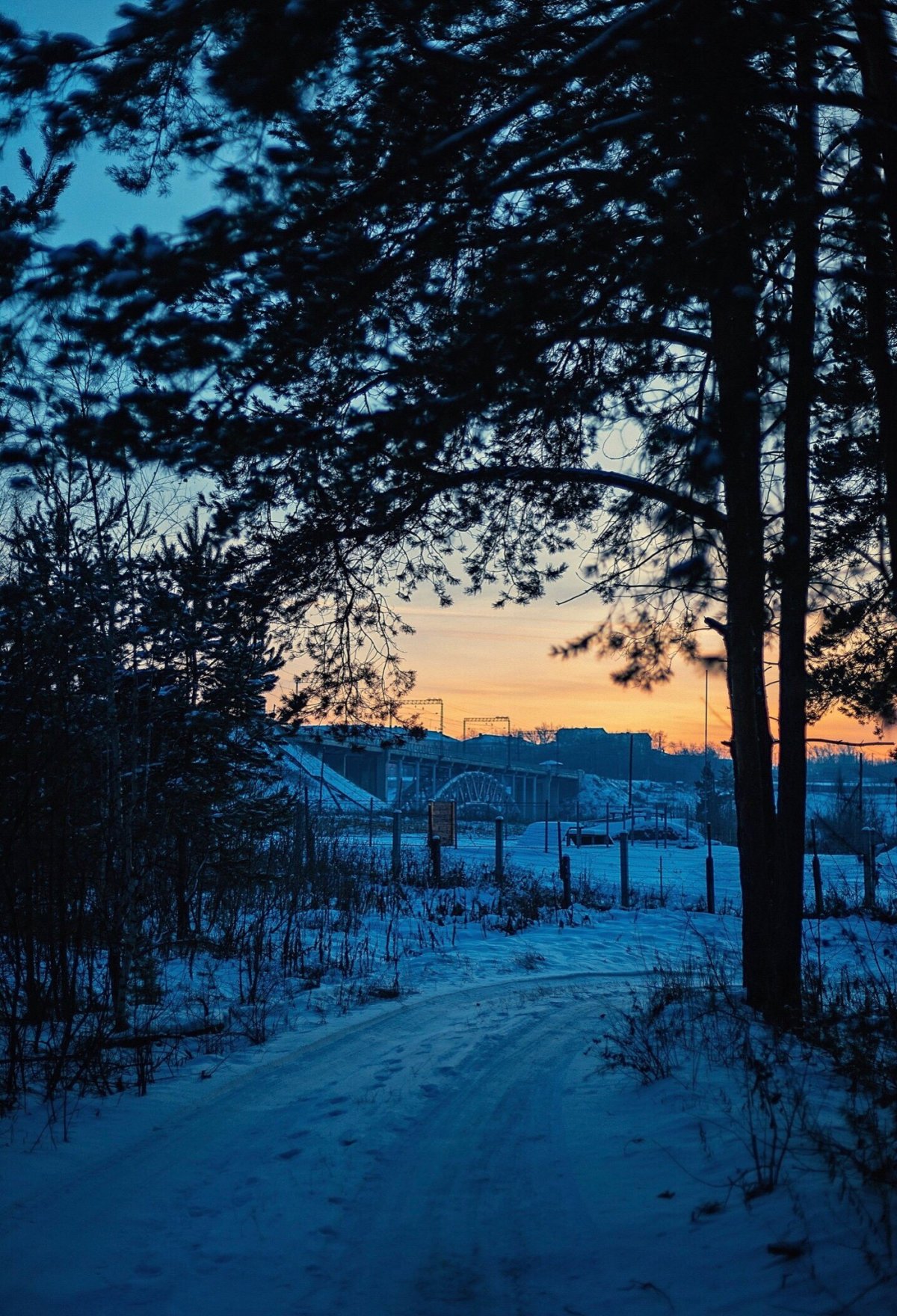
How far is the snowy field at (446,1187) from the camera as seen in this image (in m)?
2.96

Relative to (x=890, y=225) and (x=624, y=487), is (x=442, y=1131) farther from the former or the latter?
(x=890, y=225)

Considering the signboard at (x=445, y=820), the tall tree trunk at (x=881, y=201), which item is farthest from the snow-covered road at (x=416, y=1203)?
the signboard at (x=445, y=820)

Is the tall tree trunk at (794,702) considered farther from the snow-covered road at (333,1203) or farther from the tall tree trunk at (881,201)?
the snow-covered road at (333,1203)

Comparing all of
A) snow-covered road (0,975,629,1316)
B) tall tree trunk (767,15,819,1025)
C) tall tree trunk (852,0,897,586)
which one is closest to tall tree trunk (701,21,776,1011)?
tall tree trunk (767,15,819,1025)

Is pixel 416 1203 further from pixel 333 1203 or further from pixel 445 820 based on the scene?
pixel 445 820

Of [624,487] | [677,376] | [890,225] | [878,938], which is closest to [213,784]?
[624,487]

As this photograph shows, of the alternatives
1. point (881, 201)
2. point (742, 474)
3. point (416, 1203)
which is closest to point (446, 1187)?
point (416, 1203)

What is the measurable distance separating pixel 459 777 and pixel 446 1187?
220 ft

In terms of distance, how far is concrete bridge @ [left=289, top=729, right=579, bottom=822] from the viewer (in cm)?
7281

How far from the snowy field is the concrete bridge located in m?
46.4

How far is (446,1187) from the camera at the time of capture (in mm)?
3936

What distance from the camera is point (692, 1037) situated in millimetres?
6164

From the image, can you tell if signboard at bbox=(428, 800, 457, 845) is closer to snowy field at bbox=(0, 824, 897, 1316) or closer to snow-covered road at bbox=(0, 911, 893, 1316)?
snowy field at bbox=(0, 824, 897, 1316)

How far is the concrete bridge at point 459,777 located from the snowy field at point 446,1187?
152ft
